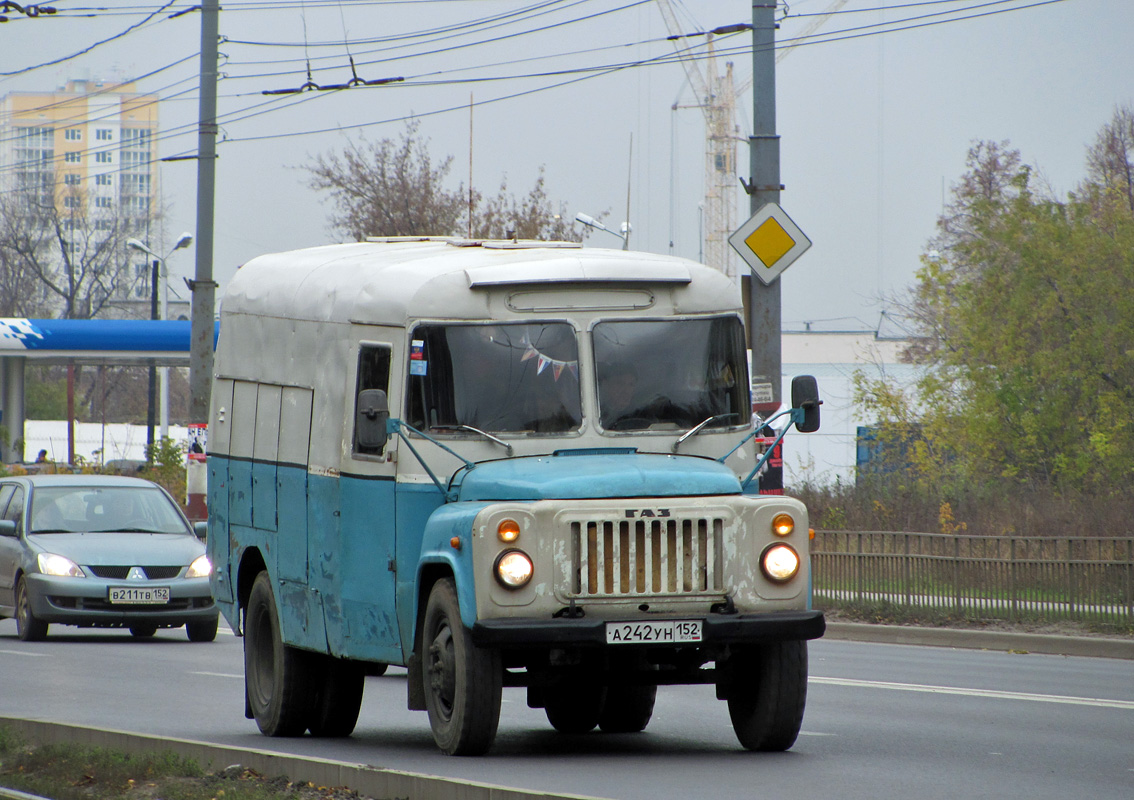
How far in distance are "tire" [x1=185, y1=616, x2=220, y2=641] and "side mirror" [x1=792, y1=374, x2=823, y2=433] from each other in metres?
10.4

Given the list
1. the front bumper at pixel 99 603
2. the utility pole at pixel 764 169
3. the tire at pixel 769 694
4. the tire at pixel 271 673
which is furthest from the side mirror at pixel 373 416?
the front bumper at pixel 99 603

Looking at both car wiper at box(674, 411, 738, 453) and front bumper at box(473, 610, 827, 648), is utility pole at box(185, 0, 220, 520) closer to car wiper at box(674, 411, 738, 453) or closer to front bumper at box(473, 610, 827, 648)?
car wiper at box(674, 411, 738, 453)

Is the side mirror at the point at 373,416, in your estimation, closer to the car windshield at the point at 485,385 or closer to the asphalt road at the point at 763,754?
the car windshield at the point at 485,385

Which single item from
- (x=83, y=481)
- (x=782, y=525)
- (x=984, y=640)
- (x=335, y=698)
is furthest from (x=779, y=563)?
(x=83, y=481)

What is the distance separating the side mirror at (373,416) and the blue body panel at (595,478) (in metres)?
0.48

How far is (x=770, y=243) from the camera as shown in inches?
672

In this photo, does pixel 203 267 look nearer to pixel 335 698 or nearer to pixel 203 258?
pixel 203 258

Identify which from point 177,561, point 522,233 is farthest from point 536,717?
point 522,233

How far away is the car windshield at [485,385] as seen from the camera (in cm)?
912

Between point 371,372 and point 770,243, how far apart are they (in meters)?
8.33

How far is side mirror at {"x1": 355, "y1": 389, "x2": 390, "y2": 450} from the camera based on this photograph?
876 centimetres

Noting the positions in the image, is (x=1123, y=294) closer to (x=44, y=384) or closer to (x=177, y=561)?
(x=177, y=561)

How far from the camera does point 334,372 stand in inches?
381

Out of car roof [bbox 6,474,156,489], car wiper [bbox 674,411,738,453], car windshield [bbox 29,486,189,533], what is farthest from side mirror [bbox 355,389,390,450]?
car roof [bbox 6,474,156,489]
